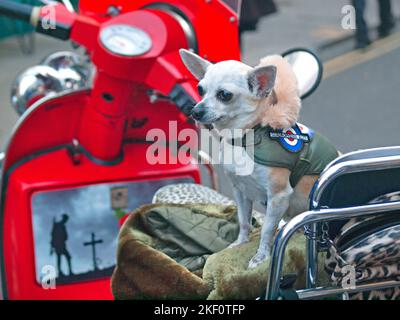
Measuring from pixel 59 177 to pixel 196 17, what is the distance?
32.1 inches

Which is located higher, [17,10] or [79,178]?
[17,10]

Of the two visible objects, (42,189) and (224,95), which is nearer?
(224,95)

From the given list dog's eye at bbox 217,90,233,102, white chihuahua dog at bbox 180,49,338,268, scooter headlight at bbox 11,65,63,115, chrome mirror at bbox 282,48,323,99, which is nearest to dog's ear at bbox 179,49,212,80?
white chihuahua dog at bbox 180,49,338,268

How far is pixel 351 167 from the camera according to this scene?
1.77 meters

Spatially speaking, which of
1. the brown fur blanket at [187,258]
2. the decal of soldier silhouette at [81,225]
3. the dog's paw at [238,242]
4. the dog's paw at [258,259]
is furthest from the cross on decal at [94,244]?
the dog's paw at [258,259]

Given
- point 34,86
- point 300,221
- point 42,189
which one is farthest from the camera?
point 34,86

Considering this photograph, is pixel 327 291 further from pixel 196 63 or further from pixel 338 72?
pixel 338 72

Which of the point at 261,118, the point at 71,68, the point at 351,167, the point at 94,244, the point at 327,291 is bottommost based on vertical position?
the point at 94,244

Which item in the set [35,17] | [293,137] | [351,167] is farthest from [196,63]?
[35,17]

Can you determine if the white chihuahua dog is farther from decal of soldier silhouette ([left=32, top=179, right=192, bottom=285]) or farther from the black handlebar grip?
decal of soldier silhouette ([left=32, top=179, right=192, bottom=285])

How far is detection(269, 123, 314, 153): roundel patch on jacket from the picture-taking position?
76.1 inches

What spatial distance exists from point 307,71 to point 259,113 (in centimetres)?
32

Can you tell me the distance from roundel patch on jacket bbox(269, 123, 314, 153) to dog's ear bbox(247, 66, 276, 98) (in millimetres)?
144
